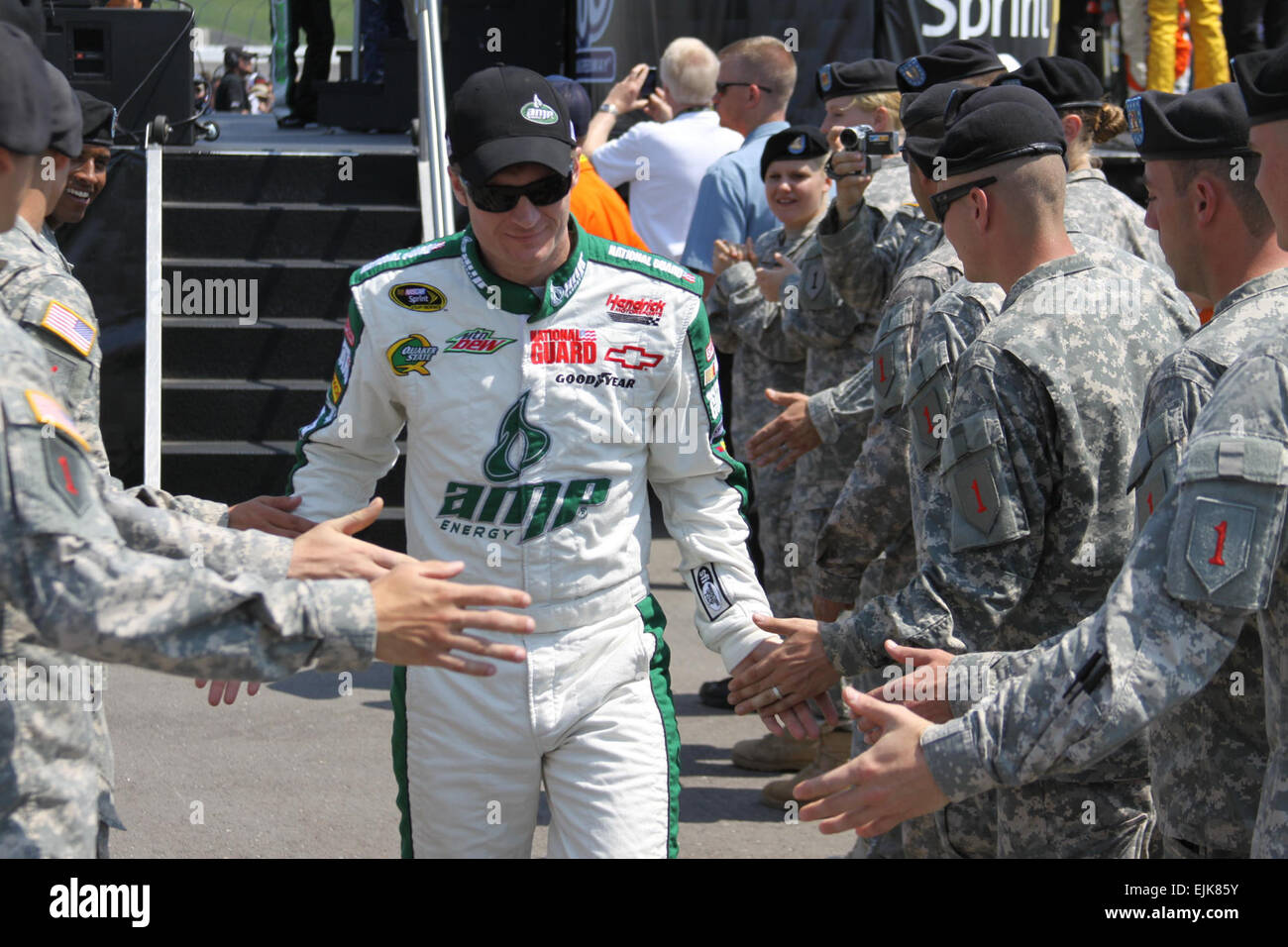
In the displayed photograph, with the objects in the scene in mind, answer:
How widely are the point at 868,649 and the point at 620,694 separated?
568mm

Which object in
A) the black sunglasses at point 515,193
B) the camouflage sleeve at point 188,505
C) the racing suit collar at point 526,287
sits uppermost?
the black sunglasses at point 515,193

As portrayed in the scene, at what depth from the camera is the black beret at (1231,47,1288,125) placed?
7.80ft

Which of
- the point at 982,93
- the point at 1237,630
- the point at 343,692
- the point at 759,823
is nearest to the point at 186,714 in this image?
the point at 343,692

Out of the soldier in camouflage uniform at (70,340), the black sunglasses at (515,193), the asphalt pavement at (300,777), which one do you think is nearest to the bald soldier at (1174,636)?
the black sunglasses at (515,193)

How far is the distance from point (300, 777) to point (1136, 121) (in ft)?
13.2

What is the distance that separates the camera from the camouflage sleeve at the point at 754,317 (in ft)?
21.1

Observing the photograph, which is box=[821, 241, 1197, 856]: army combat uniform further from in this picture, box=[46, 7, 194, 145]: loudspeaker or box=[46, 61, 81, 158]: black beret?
box=[46, 7, 194, 145]: loudspeaker

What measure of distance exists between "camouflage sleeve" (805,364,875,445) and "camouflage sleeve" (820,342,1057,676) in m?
1.88

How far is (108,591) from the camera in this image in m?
2.20

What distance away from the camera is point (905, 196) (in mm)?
6004

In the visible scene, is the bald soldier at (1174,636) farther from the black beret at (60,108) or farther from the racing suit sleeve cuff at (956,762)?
the black beret at (60,108)

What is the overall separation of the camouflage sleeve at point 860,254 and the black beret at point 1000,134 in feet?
6.75

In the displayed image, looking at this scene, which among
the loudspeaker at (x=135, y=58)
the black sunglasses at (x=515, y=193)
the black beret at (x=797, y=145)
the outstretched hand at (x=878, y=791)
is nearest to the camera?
the outstretched hand at (x=878, y=791)

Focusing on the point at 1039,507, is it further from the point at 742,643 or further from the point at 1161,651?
the point at 1161,651
